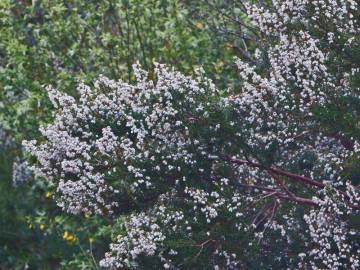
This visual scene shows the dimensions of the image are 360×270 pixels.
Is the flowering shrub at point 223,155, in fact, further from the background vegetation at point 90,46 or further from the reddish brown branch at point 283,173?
the background vegetation at point 90,46

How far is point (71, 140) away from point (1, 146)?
17.4 ft

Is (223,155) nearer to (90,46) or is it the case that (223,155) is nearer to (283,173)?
(283,173)

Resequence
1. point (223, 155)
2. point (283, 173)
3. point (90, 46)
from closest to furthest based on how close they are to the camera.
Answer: point (223, 155), point (283, 173), point (90, 46)

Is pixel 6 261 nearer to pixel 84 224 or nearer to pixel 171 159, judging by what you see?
pixel 84 224

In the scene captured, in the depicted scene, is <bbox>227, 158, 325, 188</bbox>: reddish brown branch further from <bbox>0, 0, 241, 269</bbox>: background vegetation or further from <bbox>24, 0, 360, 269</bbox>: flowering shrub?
<bbox>0, 0, 241, 269</bbox>: background vegetation

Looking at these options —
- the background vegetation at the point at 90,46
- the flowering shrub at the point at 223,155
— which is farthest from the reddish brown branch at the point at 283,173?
the background vegetation at the point at 90,46

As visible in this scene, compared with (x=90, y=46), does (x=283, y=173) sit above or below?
below

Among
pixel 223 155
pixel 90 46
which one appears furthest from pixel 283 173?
pixel 90 46

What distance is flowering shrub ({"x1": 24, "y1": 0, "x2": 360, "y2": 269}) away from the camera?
229 inches

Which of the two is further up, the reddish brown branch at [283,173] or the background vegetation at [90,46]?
the background vegetation at [90,46]

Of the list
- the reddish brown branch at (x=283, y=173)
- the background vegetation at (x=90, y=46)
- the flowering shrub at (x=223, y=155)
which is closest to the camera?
the flowering shrub at (x=223, y=155)

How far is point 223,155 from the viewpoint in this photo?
6.06 meters

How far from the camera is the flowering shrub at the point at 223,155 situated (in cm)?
581

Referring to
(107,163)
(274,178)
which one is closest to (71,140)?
(107,163)
